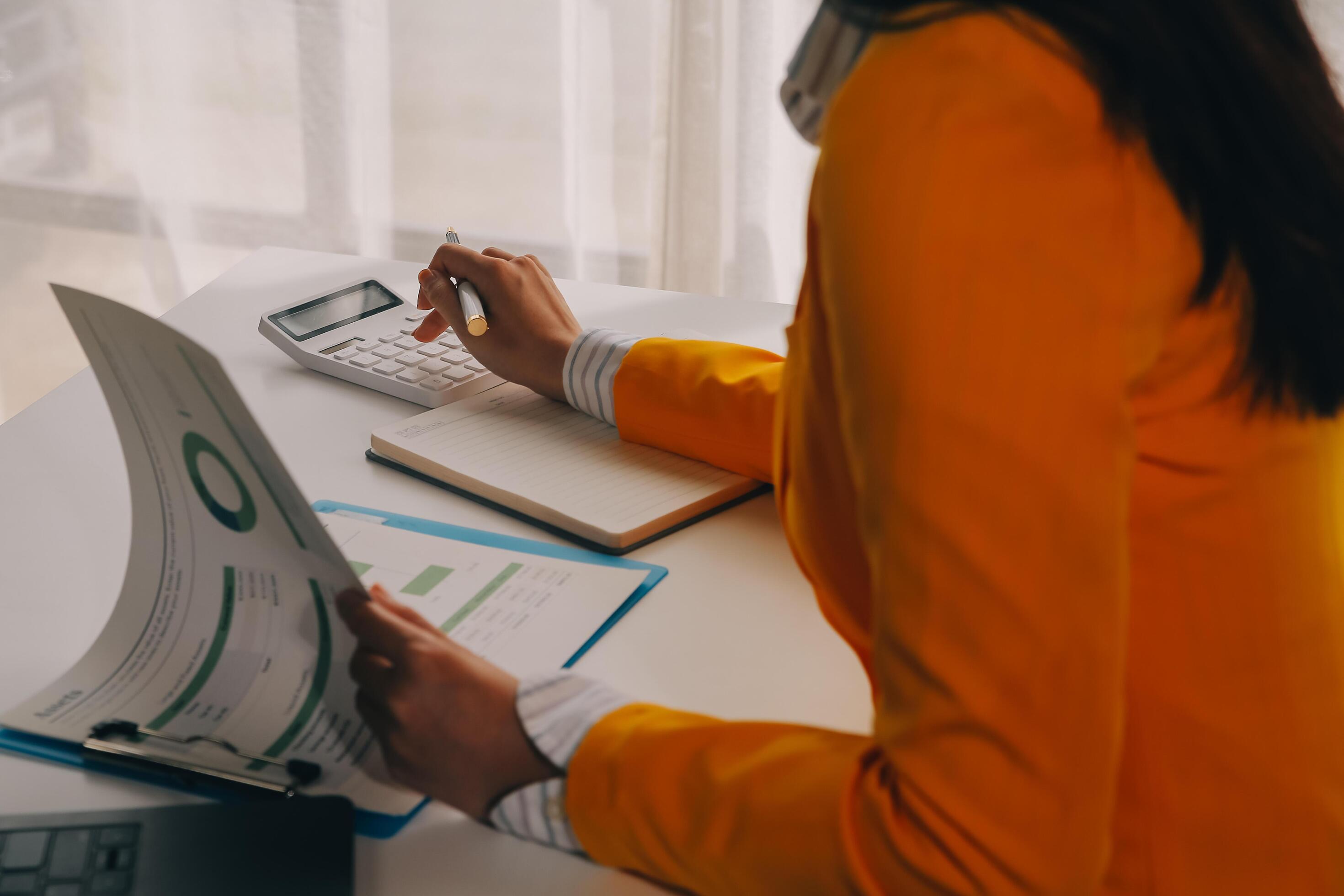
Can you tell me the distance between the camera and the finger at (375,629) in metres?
0.49

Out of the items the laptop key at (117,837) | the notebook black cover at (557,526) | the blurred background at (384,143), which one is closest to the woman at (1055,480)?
the laptop key at (117,837)

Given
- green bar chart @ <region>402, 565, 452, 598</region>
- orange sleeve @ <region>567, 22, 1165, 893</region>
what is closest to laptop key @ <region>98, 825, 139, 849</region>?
green bar chart @ <region>402, 565, 452, 598</region>

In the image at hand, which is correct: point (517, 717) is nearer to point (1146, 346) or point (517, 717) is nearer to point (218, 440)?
point (218, 440)

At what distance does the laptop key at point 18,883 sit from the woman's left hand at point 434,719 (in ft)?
0.46

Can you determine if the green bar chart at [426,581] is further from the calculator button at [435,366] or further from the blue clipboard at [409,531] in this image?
the calculator button at [435,366]

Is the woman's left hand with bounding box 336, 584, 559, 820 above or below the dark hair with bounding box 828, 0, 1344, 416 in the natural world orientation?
below

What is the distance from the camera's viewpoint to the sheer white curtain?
2041 mm

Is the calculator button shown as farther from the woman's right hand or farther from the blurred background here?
the blurred background

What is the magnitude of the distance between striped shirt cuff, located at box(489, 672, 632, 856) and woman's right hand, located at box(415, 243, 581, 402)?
431mm

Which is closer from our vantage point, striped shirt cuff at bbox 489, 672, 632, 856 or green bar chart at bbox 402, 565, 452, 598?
striped shirt cuff at bbox 489, 672, 632, 856

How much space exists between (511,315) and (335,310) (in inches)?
8.6

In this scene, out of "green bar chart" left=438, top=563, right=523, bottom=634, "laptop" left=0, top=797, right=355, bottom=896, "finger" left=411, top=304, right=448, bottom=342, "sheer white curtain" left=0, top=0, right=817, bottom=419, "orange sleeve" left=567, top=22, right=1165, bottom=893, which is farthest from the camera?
"sheer white curtain" left=0, top=0, right=817, bottom=419

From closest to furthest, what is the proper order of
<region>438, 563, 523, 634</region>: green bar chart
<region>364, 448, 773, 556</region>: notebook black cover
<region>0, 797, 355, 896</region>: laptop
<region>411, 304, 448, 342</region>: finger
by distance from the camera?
<region>0, 797, 355, 896</region>: laptop, <region>438, 563, 523, 634</region>: green bar chart, <region>364, 448, 773, 556</region>: notebook black cover, <region>411, 304, 448, 342</region>: finger

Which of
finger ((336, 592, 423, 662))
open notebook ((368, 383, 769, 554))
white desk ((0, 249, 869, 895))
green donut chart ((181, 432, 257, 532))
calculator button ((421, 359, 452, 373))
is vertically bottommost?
white desk ((0, 249, 869, 895))
